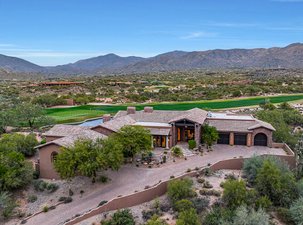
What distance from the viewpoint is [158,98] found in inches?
3105

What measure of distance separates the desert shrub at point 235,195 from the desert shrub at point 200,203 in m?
1.50

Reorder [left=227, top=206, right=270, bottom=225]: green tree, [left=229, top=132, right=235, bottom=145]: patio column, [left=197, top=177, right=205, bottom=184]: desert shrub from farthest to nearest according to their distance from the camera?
1. [left=229, top=132, right=235, bottom=145]: patio column
2. [left=197, top=177, right=205, bottom=184]: desert shrub
3. [left=227, top=206, right=270, bottom=225]: green tree

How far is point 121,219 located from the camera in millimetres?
21359

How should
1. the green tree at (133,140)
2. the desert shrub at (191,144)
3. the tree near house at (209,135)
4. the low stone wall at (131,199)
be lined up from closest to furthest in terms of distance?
the low stone wall at (131,199) < the green tree at (133,140) < the desert shrub at (191,144) < the tree near house at (209,135)

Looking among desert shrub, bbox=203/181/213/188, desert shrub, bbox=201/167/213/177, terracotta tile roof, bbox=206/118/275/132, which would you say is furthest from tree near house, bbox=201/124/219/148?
desert shrub, bbox=203/181/213/188

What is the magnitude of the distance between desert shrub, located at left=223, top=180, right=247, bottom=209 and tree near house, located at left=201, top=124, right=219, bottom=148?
1092 centimetres

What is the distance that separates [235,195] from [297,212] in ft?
13.6

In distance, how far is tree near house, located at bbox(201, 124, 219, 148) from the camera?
112ft

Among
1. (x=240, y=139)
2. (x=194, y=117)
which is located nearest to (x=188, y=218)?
(x=194, y=117)

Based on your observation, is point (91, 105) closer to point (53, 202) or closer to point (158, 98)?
point (158, 98)

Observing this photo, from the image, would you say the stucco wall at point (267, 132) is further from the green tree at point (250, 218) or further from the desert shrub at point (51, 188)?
the desert shrub at point (51, 188)

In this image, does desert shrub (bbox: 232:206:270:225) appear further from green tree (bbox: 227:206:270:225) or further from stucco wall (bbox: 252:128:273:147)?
stucco wall (bbox: 252:128:273:147)

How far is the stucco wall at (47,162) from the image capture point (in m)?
27.9

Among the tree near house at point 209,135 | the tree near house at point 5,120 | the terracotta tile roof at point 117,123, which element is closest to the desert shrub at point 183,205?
the terracotta tile roof at point 117,123
